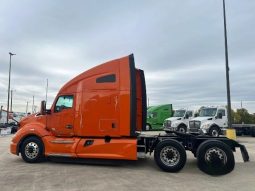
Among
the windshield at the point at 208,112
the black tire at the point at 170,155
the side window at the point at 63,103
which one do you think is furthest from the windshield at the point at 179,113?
the black tire at the point at 170,155

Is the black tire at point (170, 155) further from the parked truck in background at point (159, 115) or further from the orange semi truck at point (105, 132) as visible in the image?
the parked truck in background at point (159, 115)

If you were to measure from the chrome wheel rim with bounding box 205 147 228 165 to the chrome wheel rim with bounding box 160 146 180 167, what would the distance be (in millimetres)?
875

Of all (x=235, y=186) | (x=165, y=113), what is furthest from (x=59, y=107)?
(x=165, y=113)

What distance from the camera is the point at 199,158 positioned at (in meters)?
10.1

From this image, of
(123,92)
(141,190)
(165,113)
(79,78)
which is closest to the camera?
(141,190)

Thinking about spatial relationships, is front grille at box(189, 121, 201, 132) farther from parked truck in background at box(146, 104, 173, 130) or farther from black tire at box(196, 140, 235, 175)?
black tire at box(196, 140, 235, 175)

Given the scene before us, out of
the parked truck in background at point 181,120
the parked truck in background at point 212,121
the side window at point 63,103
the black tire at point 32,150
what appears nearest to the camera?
the black tire at point 32,150

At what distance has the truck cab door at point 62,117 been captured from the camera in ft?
38.6

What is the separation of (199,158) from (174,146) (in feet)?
2.65

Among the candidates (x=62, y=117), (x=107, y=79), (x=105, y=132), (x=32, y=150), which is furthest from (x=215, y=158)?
(x=32, y=150)

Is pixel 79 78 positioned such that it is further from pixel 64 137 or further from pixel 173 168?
pixel 173 168

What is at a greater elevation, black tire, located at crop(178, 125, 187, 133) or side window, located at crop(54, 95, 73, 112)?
side window, located at crop(54, 95, 73, 112)

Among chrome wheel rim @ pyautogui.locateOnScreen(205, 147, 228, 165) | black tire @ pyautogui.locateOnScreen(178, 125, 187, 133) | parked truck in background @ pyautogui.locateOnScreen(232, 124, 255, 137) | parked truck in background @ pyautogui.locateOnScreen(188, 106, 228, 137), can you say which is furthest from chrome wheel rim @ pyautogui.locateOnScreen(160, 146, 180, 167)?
parked truck in background @ pyautogui.locateOnScreen(232, 124, 255, 137)

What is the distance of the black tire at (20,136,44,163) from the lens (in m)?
11.8
